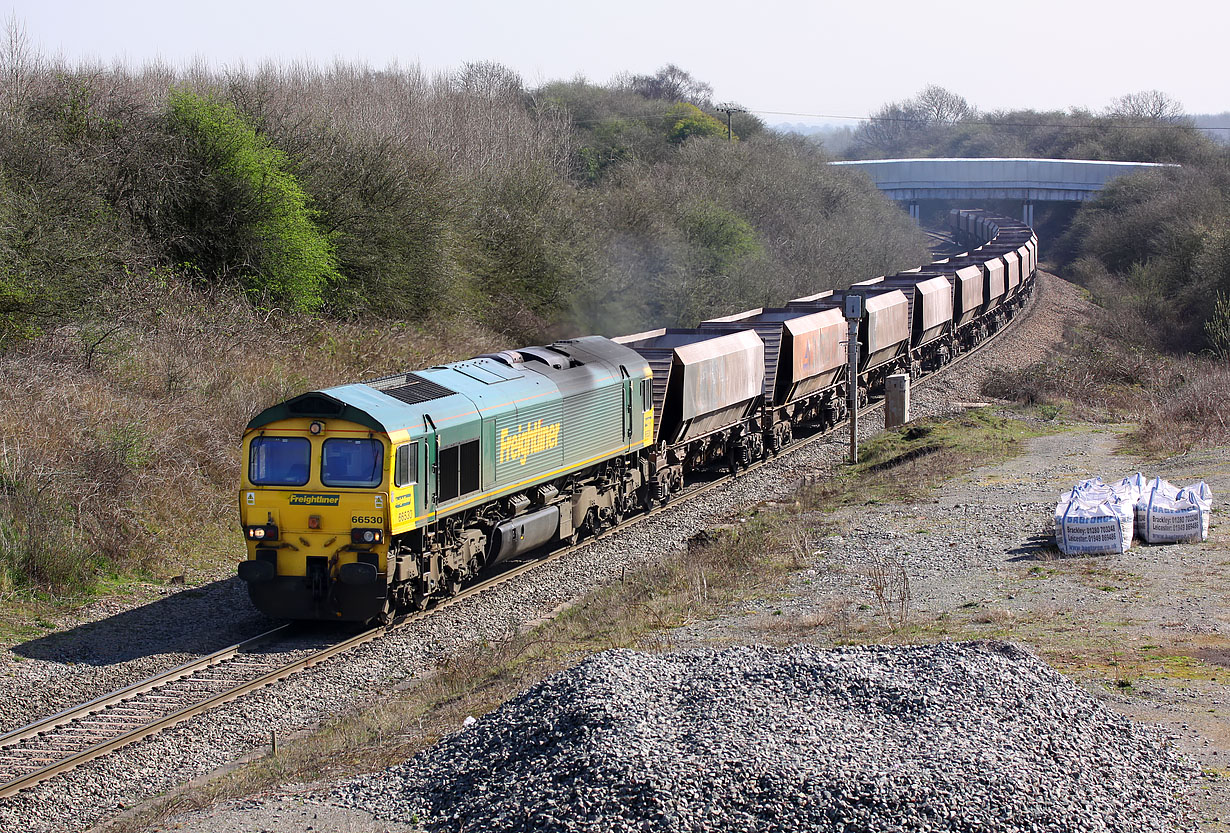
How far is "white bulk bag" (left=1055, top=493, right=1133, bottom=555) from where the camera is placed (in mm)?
14375

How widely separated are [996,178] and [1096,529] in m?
84.5

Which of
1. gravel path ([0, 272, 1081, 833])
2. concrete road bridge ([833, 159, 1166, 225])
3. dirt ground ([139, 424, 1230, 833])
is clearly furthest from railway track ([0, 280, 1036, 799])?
concrete road bridge ([833, 159, 1166, 225])

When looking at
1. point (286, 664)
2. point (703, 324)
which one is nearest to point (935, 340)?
point (703, 324)

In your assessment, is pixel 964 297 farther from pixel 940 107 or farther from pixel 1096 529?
pixel 940 107

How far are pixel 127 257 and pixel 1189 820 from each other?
24425 mm

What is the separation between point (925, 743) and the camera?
24.8 feet

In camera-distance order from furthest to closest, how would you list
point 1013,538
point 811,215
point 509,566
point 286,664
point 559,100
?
point 559,100, point 811,215, point 509,566, point 1013,538, point 286,664

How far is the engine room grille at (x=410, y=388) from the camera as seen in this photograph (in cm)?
1431

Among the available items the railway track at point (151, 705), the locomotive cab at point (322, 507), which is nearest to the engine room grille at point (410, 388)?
the locomotive cab at point (322, 507)

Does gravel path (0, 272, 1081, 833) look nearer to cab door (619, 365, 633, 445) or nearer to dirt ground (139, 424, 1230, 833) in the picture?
cab door (619, 365, 633, 445)

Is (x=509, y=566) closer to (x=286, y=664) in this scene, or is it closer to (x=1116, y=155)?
(x=286, y=664)

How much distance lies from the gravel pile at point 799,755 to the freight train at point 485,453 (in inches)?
197

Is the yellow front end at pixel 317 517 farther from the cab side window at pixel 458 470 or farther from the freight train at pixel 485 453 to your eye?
the cab side window at pixel 458 470

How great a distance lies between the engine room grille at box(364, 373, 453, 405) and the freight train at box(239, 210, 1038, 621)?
4 centimetres
